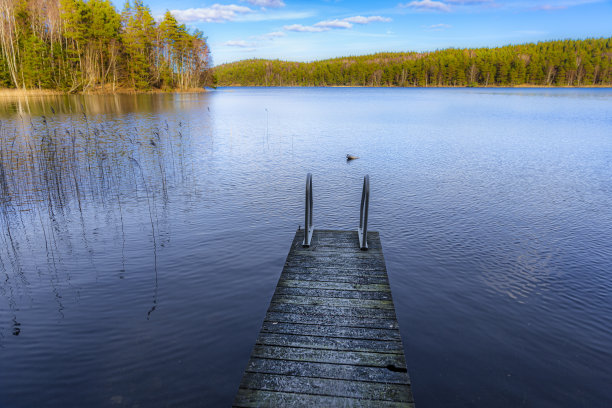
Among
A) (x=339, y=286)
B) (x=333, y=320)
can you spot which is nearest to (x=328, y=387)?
(x=333, y=320)

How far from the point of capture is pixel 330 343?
527 cm

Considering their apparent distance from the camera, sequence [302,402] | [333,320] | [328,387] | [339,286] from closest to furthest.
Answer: [302,402] < [328,387] < [333,320] < [339,286]

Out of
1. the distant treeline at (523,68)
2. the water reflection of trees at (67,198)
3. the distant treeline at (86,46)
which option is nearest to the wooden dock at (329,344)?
the water reflection of trees at (67,198)

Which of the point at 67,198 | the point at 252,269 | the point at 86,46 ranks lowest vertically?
the point at 252,269

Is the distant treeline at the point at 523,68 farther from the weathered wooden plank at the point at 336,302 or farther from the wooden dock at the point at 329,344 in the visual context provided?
the weathered wooden plank at the point at 336,302

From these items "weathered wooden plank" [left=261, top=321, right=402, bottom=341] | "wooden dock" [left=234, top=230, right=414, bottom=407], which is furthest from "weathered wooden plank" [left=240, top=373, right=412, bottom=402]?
"weathered wooden plank" [left=261, top=321, right=402, bottom=341]

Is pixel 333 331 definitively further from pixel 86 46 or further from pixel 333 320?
pixel 86 46

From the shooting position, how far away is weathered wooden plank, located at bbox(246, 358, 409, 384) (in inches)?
180

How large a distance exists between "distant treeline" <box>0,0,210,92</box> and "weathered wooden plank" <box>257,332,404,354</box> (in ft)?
213

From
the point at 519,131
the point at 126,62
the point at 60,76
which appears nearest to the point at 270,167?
the point at 519,131

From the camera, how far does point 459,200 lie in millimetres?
15633

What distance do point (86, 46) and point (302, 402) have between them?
77933mm

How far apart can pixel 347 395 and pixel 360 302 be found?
87.9 inches

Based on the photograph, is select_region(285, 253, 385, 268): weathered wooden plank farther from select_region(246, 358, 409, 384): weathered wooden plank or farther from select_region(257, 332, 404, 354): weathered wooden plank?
select_region(246, 358, 409, 384): weathered wooden plank
